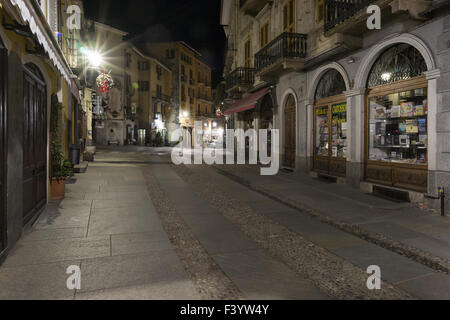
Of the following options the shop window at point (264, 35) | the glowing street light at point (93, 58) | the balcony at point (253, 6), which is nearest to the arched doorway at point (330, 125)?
the shop window at point (264, 35)

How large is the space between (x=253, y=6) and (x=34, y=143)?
14782 millimetres

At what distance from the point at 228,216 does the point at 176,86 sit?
52043 millimetres

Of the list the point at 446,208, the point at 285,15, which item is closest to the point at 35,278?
the point at 446,208

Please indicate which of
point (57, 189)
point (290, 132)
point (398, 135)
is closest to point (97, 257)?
point (57, 189)

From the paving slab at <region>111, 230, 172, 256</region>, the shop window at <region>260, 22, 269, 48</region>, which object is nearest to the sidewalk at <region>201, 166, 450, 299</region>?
the paving slab at <region>111, 230, 172, 256</region>

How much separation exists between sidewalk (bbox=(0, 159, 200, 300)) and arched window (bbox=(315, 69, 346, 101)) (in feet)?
26.0

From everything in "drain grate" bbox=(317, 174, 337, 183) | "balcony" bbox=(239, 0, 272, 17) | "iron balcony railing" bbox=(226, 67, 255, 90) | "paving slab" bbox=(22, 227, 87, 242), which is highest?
"balcony" bbox=(239, 0, 272, 17)

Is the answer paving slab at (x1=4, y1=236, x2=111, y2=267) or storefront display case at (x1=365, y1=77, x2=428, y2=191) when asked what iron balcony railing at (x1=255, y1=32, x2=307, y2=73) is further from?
paving slab at (x1=4, y1=236, x2=111, y2=267)

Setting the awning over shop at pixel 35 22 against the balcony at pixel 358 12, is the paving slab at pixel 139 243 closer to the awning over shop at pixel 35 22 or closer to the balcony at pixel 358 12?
the awning over shop at pixel 35 22

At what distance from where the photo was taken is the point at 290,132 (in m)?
14.7

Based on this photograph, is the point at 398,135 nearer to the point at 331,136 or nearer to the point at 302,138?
the point at 331,136

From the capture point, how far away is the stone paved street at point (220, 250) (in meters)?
3.39

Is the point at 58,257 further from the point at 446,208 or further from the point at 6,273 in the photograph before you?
the point at 446,208

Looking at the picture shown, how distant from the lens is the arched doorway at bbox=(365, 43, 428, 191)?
7.75 m
